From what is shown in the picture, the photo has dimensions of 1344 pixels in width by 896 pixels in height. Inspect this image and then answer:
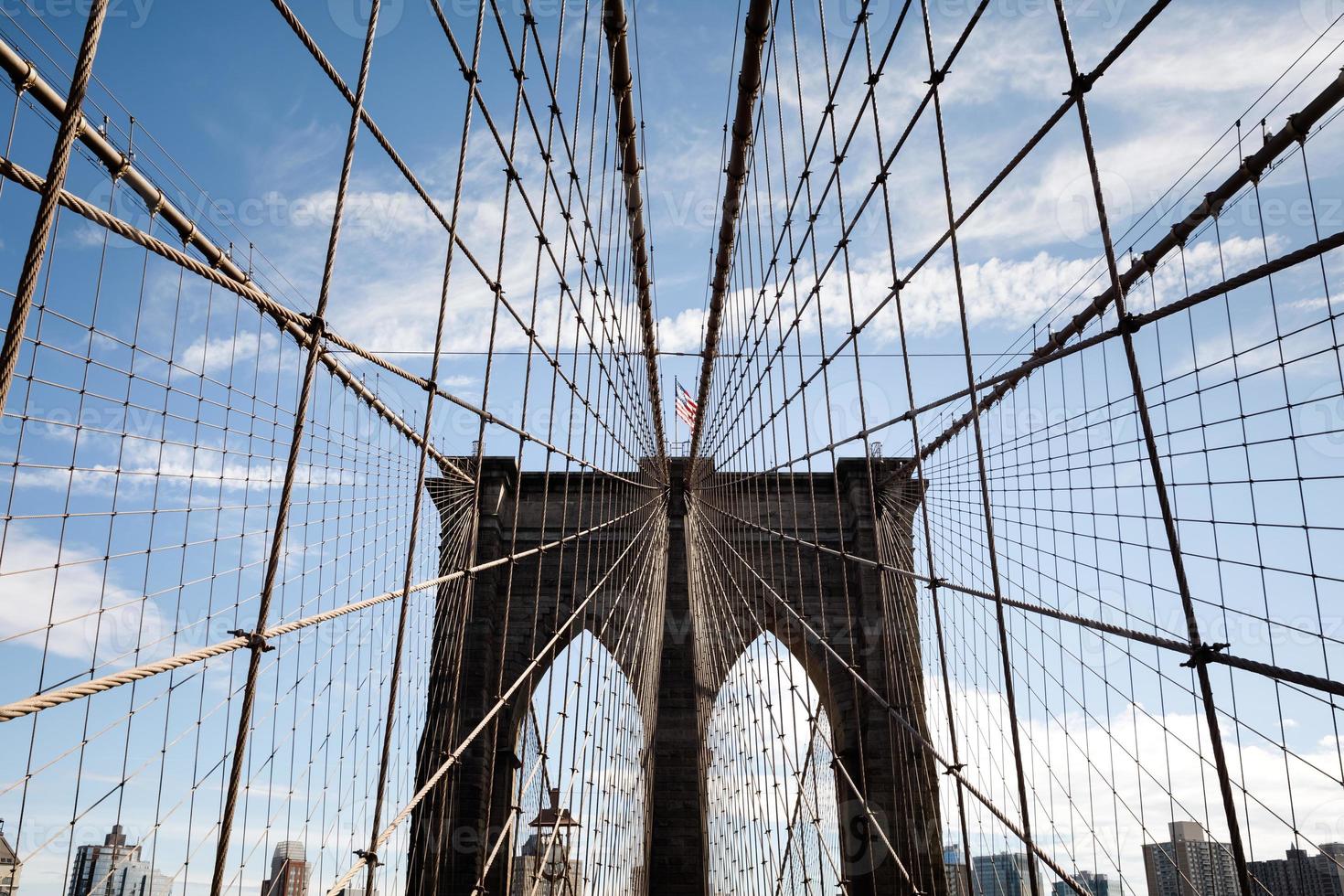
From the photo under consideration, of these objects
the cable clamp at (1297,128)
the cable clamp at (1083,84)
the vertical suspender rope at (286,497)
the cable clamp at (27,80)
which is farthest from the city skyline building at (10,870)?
the cable clamp at (1297,128)

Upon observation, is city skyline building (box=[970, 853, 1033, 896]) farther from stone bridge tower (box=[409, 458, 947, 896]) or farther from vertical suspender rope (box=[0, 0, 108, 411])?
vertical suspender rope (box=[0, 0, 108, 411])

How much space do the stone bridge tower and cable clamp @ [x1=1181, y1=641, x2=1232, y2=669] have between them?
30.8ft

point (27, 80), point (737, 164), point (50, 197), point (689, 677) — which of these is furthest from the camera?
point (689, 677)

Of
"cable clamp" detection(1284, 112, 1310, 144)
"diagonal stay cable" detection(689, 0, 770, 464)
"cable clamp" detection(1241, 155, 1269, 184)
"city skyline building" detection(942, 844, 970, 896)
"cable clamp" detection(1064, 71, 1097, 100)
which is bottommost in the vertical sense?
"city skyline building" detection(942, 844, 970, 896)

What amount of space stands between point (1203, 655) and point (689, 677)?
1315 centimetres

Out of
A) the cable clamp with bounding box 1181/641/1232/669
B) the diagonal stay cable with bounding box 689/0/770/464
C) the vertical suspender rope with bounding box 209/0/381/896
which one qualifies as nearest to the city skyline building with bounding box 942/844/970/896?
the cable clamp with bounding box 1181/641/1232/669

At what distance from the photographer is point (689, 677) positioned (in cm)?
1445

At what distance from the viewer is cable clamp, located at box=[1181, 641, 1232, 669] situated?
69.0 inches

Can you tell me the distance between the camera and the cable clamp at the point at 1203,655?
1753 millimetres

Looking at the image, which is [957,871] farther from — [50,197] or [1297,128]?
[50,197]


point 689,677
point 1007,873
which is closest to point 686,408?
point 689,677

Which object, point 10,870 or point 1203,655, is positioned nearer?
point 1203,655

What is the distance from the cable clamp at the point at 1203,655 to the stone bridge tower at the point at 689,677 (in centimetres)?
940

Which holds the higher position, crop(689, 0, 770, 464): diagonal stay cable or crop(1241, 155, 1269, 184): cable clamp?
crop(689, 0, 770, 464): diagonal stay cable
